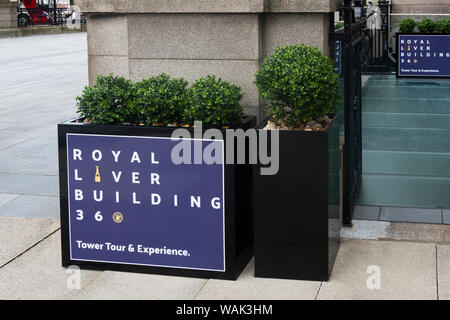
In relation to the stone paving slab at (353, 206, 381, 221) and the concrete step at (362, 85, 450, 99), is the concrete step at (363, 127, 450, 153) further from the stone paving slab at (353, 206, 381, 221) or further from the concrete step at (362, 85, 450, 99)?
the concrete step at (362, 85, 450, 99)

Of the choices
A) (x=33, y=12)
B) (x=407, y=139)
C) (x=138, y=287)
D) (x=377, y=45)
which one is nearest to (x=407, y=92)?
(x=407, y=139)

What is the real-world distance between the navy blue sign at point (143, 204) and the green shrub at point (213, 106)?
9.9 inches

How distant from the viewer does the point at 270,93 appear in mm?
5730

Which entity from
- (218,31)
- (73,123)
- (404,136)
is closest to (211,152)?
(73,123)

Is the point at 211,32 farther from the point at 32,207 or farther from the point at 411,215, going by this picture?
the point at 32,207

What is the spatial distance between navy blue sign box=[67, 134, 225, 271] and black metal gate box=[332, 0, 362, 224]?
185cm

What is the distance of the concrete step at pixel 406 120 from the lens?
12.7 metres

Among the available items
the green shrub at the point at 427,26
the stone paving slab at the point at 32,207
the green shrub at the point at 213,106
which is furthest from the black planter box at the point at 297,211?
the green shrub at the point at 427,26

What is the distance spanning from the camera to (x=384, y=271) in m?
5.84
